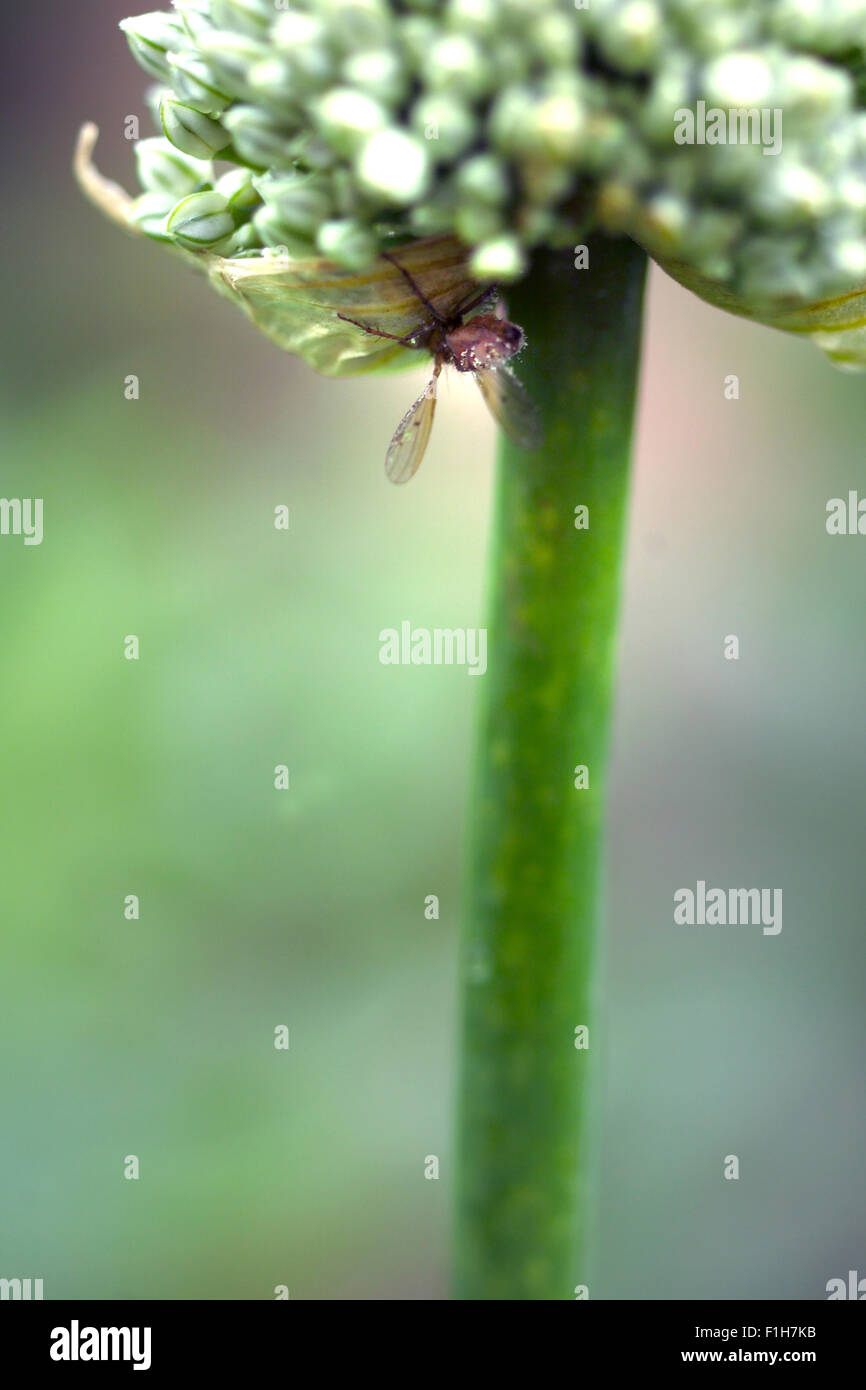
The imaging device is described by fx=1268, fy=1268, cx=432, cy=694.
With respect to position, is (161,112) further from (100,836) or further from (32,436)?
(32,436)

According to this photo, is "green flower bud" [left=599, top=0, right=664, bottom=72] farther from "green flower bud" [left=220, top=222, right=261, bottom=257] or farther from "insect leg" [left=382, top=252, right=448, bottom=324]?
"green flower bud" [left=220, top=222, right=261, bottom=257]

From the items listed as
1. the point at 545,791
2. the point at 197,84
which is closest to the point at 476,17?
the point at 197,84

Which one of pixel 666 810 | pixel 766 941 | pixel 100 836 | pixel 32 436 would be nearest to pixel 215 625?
pixel 100 836

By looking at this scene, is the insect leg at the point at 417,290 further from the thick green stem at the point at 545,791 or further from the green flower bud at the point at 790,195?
the green flower bud at the point at 790,195

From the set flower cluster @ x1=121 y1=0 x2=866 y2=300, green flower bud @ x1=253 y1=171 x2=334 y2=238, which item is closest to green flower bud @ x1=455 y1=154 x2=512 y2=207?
flower cluster @ x1=121 y1=0 x2=866 y2=300

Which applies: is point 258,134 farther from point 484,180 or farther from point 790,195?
point 790,195
